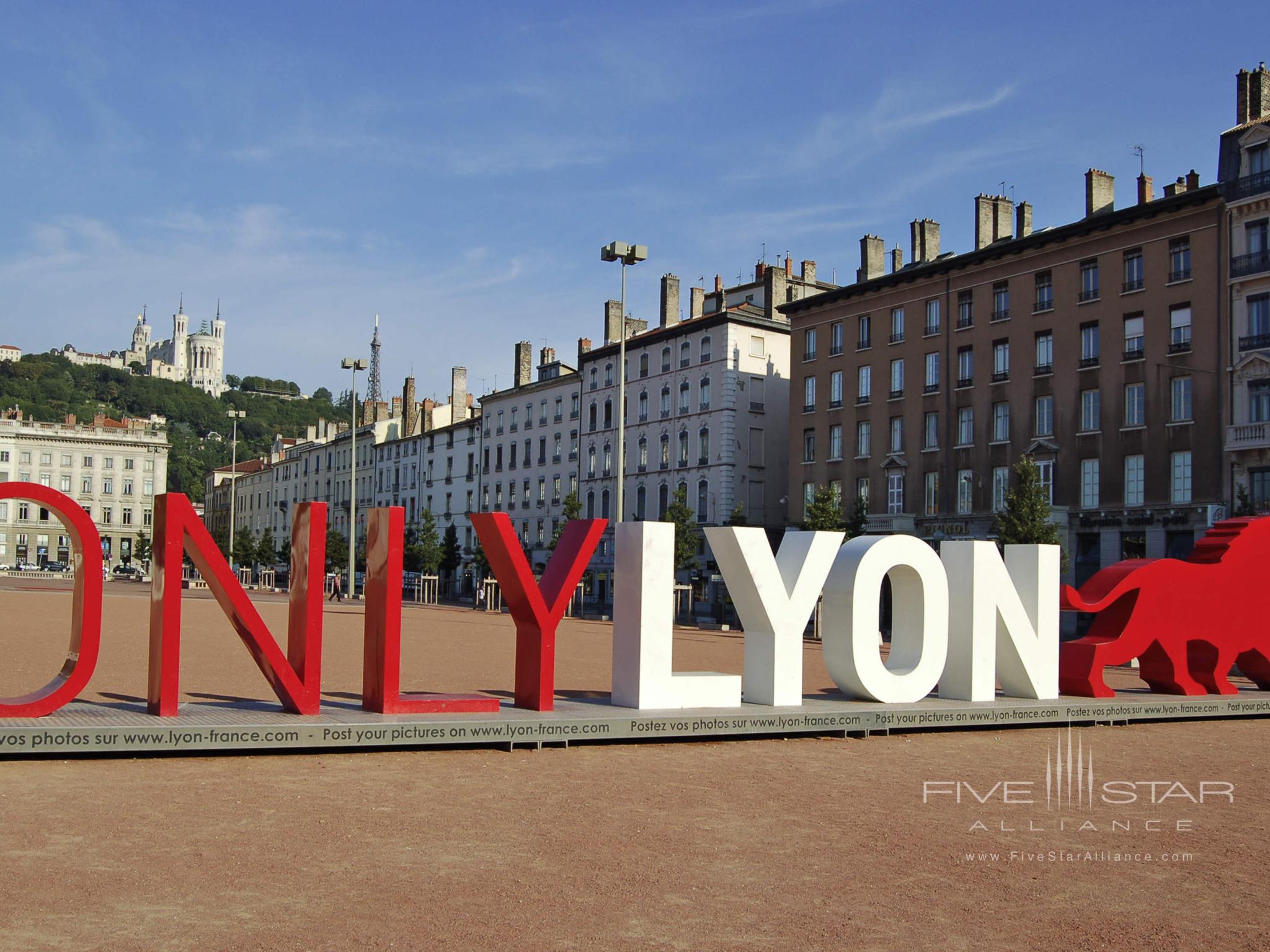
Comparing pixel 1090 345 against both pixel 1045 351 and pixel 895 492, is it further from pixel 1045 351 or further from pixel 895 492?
pixel 895 492

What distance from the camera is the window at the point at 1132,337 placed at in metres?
→ 45.8

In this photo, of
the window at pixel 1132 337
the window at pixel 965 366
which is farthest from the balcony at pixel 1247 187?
the window at pixel 965 366

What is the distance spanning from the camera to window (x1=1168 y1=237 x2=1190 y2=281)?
44.3 metres

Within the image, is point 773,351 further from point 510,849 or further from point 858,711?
point 510,849

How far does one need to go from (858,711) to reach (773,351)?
54910 mm

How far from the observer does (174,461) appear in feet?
575

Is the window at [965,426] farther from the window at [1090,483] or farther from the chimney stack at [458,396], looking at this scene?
the chimney stack at [458,396]

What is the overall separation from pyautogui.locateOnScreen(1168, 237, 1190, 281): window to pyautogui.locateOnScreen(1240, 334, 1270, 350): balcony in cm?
334

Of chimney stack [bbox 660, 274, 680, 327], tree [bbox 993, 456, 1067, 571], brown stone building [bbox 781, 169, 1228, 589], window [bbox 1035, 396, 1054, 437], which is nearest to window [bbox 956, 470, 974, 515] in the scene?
brown stone building [bbox 781, 169, 1228, 589]

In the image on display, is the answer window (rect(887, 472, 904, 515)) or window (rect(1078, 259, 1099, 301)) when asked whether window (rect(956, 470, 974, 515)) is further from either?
window (rect(1078, 259, 1099, 301))

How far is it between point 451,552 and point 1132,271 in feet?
179

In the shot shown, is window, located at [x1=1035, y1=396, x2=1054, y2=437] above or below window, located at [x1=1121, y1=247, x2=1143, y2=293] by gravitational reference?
below

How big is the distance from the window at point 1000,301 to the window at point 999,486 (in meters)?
6.39

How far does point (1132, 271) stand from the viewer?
46250 mm
